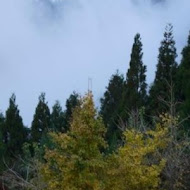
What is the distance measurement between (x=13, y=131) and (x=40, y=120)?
1.92 metres

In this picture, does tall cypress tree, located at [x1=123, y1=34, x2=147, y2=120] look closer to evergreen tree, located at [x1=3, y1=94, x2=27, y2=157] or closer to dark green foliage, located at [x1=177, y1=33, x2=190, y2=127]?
dark green foliage, located at [x1=177, y1=33, x2=190, y2=127]

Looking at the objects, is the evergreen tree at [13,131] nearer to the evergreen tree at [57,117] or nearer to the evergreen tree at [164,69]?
the evergreen tree at [57,117]

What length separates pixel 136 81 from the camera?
113 ft

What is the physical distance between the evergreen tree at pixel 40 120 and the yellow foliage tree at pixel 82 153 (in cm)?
2650

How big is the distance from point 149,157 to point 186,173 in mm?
1089

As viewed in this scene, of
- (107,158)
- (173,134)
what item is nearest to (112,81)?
(173,134)

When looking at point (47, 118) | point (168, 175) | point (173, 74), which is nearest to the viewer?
point (168, 175)

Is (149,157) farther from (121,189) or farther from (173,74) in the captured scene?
(173,74)

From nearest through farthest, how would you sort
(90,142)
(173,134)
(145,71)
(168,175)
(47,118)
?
(90,142)
(168,175)
(173,134)
(145,71)
(47,118)

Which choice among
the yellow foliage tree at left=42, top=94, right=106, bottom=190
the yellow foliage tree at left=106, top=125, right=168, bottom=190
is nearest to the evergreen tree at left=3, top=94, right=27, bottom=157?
the yellow foliage tree at left=106, top=125, right=168, bottom=190

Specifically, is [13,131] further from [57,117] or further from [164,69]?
[164,69]

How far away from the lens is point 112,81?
140 ft

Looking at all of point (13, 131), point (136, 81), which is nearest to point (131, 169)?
point (136, 81)

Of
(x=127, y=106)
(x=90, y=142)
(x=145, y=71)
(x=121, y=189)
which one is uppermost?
(x=145, y=71)
